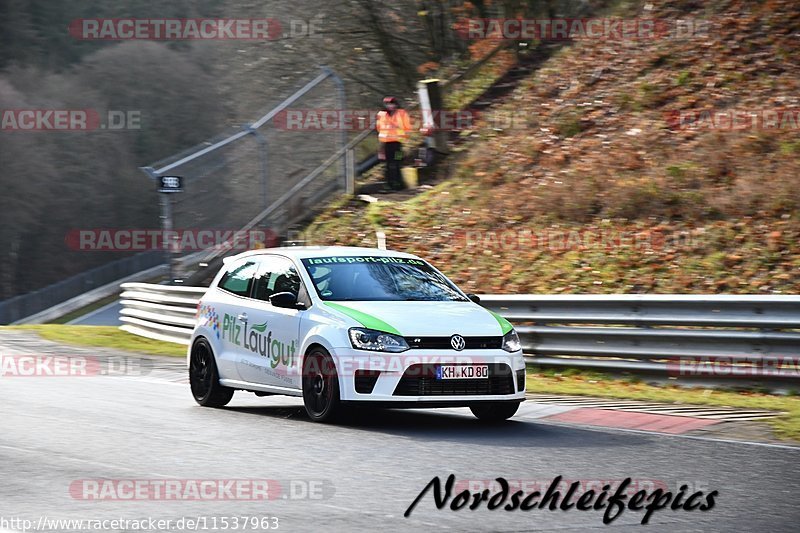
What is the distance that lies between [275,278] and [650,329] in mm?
4754

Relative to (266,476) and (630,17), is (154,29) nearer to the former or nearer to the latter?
(630,17)

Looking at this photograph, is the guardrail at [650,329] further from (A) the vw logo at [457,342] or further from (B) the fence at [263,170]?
(B) the fence at [263,170]

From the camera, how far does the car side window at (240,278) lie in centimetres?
1305

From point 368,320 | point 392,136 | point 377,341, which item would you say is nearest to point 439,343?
point 377,341

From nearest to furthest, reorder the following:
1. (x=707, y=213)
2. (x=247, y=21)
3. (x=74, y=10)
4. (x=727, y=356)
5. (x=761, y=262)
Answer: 1. (x=727, y=356)
2. (x=761, y=262)
3. (x=707, y=213)
4. (x=247, y=21)
5. (x=74, y=10)

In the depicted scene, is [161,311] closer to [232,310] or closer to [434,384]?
[232,310]

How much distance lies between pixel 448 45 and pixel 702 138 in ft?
35.3

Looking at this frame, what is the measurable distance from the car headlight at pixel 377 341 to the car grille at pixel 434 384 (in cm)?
21

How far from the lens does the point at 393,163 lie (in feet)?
88.8

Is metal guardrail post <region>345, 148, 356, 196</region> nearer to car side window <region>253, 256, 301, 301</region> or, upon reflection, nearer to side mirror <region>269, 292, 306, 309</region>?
car side window <region>253, 256, 301, 301</region>

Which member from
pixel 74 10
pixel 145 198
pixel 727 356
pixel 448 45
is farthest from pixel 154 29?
pixel 727 356

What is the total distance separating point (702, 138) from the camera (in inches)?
876

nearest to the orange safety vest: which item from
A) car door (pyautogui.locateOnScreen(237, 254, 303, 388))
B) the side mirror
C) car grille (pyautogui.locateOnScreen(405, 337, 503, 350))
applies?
car door (pyautogui.locateOnScreen(237, 254, 303, 388))

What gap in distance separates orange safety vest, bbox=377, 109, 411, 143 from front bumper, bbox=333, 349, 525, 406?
15607 mm
